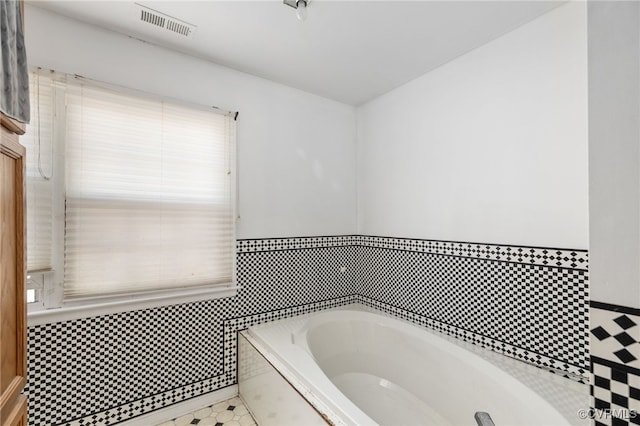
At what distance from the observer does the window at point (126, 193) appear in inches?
61.1

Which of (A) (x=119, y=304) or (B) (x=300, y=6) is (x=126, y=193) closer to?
(A) (x=119, y=304)

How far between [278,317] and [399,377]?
1019 mm

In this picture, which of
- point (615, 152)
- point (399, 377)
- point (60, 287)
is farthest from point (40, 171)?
point (399, 377)

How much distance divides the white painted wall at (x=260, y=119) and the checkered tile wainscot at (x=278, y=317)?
0.28 m

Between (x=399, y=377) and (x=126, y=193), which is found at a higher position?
(x=126, y=193)

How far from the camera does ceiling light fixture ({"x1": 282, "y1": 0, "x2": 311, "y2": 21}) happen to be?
1522 millimetres

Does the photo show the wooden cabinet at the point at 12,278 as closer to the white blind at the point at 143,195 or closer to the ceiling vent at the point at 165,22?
the white blind at the point at 143,195

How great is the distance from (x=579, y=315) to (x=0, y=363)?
2397mm

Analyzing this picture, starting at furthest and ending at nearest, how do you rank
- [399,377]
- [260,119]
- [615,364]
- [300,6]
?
[260,119] < [399,377] < [300,6] < [615,364]

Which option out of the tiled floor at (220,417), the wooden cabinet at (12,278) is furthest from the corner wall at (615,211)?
the tiled floor at (220,417)

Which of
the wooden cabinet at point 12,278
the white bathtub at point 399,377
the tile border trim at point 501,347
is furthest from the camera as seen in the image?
the tile border trim at point 501,347

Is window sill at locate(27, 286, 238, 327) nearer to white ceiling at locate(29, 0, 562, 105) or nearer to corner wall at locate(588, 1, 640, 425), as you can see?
white ceiling at locate(29, 0, 562, 105)

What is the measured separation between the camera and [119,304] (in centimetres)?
171

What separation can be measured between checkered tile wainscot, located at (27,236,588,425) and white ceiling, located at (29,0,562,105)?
137cm
